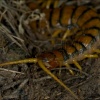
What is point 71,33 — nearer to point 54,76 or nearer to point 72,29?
point 72,29

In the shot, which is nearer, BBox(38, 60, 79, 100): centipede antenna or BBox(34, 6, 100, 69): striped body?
BBox(38, 60, 79, 100): centipede antenna

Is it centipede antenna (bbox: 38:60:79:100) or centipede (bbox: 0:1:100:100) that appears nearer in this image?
centipede antenna (bbox: 38:60:79:100)

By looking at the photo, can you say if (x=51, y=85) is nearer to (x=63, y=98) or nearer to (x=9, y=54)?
(x=63, y=98)

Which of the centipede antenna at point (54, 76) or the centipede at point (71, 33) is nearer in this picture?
the centipede antenna at point (54, 76)

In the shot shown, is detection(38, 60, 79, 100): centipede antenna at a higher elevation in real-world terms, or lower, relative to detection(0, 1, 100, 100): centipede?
lower

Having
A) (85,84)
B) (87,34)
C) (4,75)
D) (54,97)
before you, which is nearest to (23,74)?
(4,75)

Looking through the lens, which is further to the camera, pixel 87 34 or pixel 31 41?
pixel 31 41

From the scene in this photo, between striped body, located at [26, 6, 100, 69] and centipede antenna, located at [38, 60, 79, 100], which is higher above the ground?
striped body, located at [26, 6, 100, 69]

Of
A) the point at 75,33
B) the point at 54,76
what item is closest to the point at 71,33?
the point at 75,33
